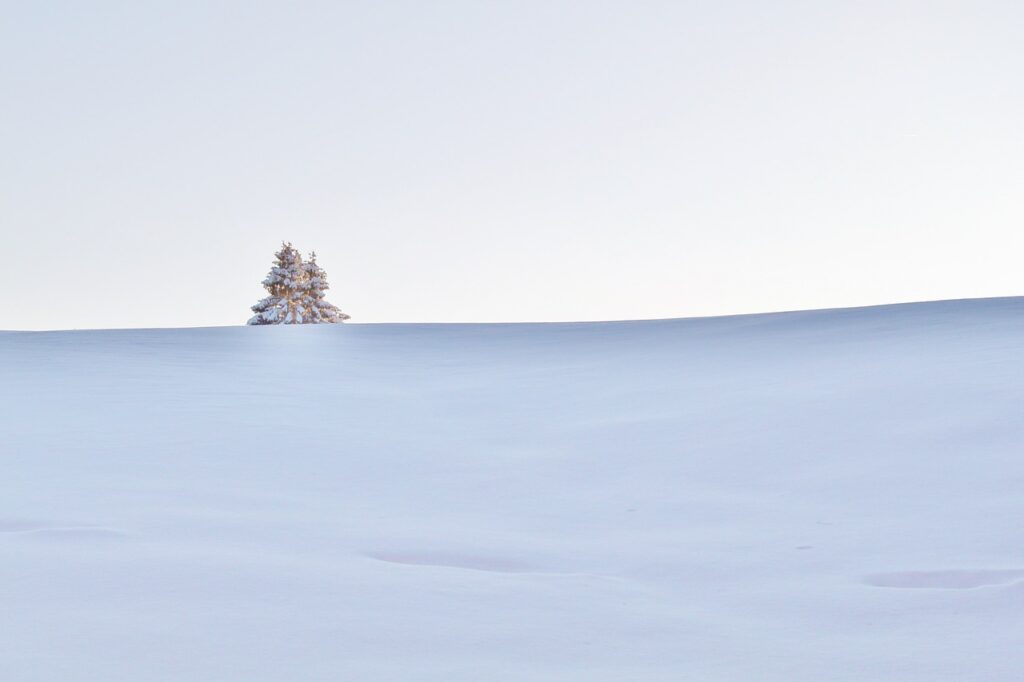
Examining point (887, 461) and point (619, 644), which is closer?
point (619, 644)

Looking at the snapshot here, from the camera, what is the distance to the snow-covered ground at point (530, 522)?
1.39 meters

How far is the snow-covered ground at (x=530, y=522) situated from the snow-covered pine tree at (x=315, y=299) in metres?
24.2

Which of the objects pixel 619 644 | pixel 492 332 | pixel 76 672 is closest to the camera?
pixel 76 672

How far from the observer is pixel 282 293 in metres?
28.6

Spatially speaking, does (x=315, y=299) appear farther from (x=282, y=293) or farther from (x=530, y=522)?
(x=530, y=522)

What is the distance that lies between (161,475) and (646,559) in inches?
51.3

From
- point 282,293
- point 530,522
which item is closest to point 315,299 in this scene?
point 282,293

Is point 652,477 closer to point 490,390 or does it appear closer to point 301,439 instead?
point 301,439

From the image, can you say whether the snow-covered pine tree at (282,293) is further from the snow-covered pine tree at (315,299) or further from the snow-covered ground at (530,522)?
the snow-covered ground at (530,522)

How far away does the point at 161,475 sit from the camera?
2.62 meters

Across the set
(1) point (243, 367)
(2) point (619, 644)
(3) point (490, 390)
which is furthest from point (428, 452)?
(1) point (243, 367)

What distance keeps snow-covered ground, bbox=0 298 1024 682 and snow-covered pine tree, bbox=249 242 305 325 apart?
24070 mm

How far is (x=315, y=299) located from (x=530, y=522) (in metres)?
27.2

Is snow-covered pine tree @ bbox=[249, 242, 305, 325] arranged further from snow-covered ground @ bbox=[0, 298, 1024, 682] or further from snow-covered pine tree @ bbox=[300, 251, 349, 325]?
snow-covered ground @ bbox=[0, 298, 1024, 682]
